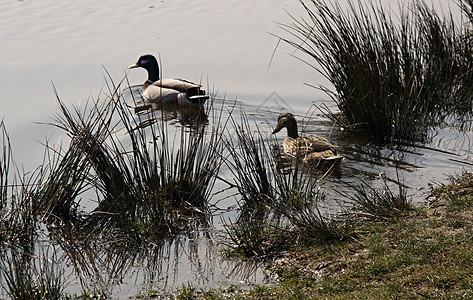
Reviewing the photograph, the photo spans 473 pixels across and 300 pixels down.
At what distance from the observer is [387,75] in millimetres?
7582

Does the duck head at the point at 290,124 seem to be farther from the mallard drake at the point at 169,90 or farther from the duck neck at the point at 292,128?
the mallard drake at the point at 169,90

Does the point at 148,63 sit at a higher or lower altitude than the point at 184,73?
higher

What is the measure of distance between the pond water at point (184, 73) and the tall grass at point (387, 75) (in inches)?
14.3

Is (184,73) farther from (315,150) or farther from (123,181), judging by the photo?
(123,181)

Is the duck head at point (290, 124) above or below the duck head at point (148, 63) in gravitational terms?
below

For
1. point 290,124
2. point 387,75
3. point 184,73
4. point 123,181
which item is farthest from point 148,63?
point 123,181

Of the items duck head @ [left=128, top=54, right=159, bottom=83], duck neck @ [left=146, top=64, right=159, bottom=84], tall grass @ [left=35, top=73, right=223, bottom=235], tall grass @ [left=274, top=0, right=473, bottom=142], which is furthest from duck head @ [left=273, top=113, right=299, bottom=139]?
duck head @ [left=128, top=54, right=159, bottom=83]

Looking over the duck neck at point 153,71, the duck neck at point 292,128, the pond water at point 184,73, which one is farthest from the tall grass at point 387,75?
the duck neck at point 153,71

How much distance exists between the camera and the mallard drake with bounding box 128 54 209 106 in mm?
10352

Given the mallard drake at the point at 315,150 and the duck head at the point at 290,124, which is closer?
the mallard drake at the point at 315,150

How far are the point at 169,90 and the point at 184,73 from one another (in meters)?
1.10

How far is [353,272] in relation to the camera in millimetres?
4082

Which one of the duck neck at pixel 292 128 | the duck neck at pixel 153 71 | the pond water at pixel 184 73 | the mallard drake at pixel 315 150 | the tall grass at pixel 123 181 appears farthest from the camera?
the duck neck at pixel 153 71

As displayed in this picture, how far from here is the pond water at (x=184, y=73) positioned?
516cm
